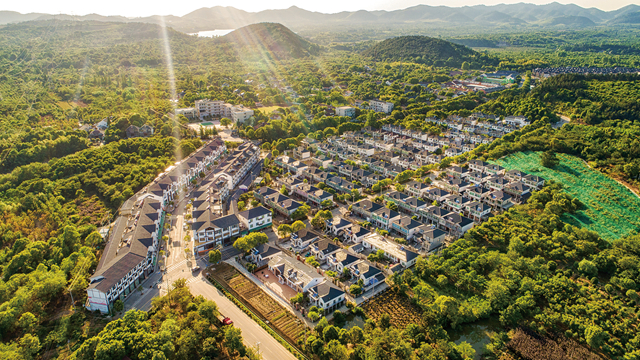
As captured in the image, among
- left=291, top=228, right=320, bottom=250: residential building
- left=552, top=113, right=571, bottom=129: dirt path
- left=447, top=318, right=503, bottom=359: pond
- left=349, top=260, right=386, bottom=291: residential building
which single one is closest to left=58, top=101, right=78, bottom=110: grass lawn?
left=291, top=228, right=320, bottom=250: residential building

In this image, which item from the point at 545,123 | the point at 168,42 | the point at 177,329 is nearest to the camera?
the point at 177,329

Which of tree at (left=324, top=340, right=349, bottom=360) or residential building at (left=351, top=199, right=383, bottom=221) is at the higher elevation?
residential building at (left=351, top=199, right=383, bottom=221)

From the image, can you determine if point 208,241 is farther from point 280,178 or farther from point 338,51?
point 338,51

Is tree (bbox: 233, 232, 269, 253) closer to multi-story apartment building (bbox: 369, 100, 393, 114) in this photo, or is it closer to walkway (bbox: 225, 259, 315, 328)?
walkway (bbox: 225, 259, 315, 328)

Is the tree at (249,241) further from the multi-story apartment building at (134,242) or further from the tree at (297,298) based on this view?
the multi-story apartment building at (134,242)

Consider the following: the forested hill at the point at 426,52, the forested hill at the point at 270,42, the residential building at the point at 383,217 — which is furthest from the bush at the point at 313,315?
the forested hill at the point at 270,42

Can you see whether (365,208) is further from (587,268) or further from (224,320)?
(587,268)

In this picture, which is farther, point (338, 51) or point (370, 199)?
point (338, 51)

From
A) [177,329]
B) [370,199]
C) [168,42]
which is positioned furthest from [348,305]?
[168,42]
